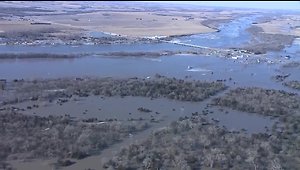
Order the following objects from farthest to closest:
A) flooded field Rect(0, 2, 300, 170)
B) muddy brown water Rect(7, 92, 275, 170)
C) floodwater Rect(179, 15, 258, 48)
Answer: floodwater Rect(179, 15, 258, 48), muddy brown water Rect(7, 92, 275, 170), flooded field Rect(0, 2, 300, 170)

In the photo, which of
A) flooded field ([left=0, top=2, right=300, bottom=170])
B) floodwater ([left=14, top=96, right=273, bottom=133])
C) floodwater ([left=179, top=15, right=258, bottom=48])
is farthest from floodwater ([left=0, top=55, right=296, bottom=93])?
floodwater ([left=179, top=15, right=258, bottom=48])

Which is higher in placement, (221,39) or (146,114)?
(146,114)

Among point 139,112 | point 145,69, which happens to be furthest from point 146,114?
point 145,69

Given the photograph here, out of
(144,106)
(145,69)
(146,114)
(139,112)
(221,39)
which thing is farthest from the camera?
(221,39)

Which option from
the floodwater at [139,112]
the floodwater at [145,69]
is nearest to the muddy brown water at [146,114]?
the floodwater at [139,112]

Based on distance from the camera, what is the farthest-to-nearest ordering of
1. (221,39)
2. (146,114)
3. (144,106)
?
(221,39) → (144,106) → (146,114)

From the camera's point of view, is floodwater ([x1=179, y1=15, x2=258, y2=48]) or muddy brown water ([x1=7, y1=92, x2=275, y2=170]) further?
floodwater ([x1=179, y1=15, x2=258, y2=48])

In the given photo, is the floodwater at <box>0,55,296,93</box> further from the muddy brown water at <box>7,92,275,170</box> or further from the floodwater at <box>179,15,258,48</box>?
the floodwater at <box>179,15,258,48</box>

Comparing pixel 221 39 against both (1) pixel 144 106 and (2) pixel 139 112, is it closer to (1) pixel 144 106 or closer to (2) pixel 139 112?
(1) pixel 144 106

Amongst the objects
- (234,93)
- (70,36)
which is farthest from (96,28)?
(234,93)

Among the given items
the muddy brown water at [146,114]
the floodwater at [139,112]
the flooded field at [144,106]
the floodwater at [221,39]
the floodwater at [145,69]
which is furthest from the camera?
the floodwater at [221,39]

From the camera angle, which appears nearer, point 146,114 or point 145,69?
point 146,114

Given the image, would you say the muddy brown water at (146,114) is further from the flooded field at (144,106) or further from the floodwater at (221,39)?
the floodwater at (221,39)
